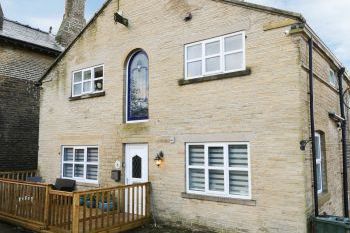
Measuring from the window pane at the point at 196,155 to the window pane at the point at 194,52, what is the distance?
9.73 ft

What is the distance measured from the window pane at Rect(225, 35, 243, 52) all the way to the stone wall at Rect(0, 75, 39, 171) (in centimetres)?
1249

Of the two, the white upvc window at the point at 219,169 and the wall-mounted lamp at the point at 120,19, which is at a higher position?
the wall-mounted lamp at the point at 120,19

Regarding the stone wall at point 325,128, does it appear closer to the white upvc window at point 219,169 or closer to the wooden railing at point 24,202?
the white upvc window at point 219,169

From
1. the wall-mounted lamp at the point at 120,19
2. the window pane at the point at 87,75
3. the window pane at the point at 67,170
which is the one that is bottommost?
the window pane at the point at 67,170

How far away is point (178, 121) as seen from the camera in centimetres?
1052

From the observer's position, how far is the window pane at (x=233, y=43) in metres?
9.55

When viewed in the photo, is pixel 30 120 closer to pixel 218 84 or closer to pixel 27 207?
pixel 27 207

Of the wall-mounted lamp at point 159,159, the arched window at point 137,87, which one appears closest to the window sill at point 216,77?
the arched window at point 137,87

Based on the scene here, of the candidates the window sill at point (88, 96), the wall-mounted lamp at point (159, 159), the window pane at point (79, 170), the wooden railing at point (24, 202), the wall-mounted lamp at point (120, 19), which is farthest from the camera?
the window pane at point (79, 170)

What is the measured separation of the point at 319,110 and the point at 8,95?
15007 millimetres

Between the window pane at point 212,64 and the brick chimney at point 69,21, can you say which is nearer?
the window pane at point 212,64

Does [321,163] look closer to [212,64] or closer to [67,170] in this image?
[212,64]

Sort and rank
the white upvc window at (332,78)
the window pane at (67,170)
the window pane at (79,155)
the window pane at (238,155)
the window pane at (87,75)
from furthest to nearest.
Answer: the window pane at (67,170), the window pane at (87,75), the window pane at (79,155), the white upvc window at (332,78), the window pane at (238,155)

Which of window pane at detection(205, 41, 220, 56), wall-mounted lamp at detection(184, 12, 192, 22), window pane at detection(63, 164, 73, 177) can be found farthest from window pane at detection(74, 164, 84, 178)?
wall-mounted lamp at detection(184, 12, 192, 22)
